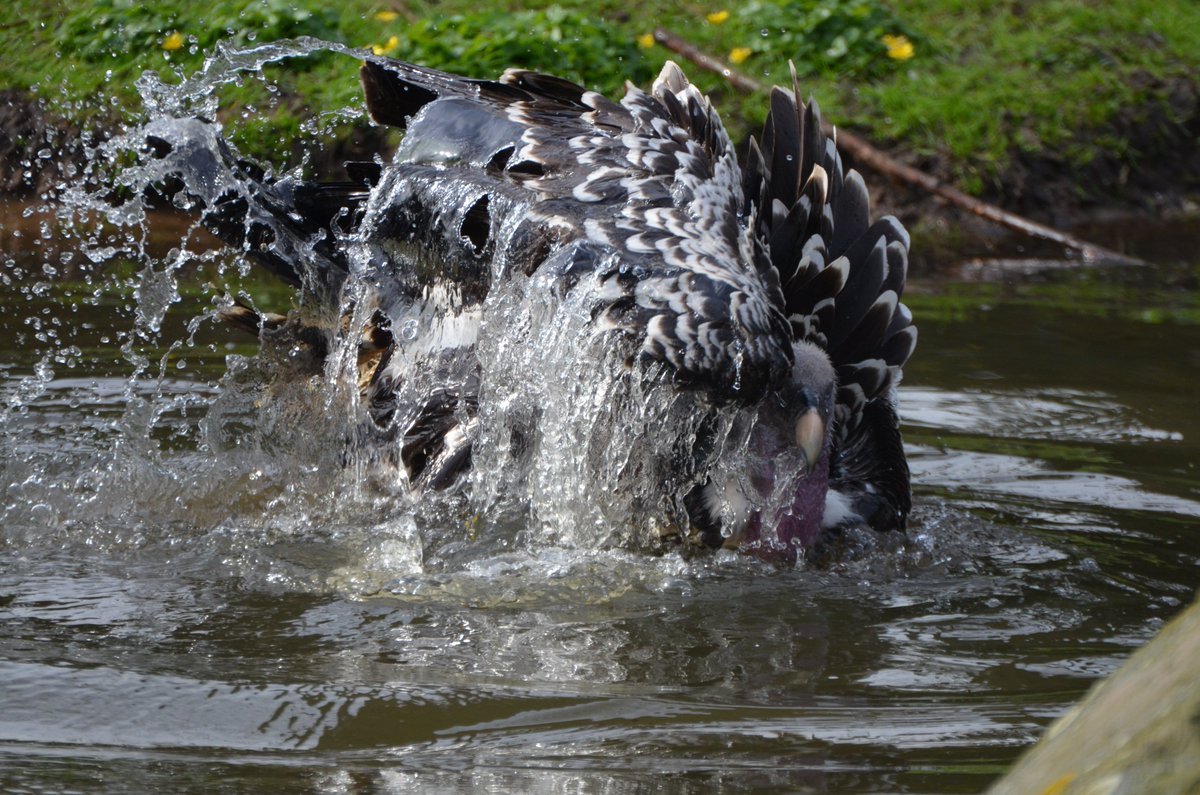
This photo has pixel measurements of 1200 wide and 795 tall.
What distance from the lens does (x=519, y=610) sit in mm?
3197

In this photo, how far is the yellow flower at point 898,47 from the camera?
8.30m

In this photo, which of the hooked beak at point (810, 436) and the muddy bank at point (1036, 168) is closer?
the hooked beak at point (810, 436)

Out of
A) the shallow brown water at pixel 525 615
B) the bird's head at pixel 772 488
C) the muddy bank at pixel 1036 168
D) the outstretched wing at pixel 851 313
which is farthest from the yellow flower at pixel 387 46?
the bird's head at pixel 772 488

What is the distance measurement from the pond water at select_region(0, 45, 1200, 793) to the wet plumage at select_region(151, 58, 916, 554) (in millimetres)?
202

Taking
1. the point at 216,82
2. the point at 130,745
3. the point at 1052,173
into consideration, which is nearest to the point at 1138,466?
the point at 216,82

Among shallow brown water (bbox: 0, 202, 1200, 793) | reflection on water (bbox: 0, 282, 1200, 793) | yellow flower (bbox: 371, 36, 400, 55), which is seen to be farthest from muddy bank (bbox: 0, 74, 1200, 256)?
reflection on water (bbox: 0, 282, 1200, 793)

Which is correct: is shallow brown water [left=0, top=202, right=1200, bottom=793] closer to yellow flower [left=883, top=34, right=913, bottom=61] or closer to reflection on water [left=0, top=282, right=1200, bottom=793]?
reflection on water [left=0, top=282, right=1200, bottom=793]

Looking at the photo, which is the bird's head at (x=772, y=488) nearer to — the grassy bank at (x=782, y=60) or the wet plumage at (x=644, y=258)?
the wet plumage at (x=644, y=258)

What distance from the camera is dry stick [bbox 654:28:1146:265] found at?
698cm

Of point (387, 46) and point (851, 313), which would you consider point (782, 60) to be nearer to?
point (387, 46)

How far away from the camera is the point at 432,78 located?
13.6 ft

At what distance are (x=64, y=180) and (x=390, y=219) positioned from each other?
371 cm

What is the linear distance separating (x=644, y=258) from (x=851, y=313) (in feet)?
2.42

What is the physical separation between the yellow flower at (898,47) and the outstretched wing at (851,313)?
4467 millimetres
